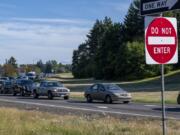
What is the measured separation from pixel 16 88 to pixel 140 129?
4365 cm

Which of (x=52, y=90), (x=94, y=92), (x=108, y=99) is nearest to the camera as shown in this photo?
(x=108, y=99)

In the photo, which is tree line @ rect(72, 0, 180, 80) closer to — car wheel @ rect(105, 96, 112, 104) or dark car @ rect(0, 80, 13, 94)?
dark car @ rect(0, 80, 13, 94)

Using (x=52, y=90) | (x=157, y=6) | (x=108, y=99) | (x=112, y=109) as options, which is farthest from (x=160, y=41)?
(x=52, y=90)

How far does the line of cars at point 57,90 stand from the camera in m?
39.9

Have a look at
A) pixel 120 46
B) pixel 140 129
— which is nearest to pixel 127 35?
pixel 120 46

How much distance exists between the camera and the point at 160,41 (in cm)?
1120

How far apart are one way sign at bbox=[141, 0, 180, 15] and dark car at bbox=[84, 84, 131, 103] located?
28720 mm

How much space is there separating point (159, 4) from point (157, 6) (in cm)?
6

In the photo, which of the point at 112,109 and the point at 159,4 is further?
the point at 112,109

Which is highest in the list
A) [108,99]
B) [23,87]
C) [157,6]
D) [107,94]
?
[157,6]

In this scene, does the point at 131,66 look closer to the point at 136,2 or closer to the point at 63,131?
the point at 136,2

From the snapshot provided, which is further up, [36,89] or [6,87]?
[6,87]

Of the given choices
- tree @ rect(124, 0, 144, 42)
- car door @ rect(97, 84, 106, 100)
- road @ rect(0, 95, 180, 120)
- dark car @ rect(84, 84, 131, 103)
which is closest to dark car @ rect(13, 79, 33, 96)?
dark car @ rect(84, 84, 131, 103)

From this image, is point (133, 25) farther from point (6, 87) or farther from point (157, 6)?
point (157, 6)
